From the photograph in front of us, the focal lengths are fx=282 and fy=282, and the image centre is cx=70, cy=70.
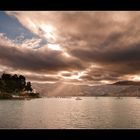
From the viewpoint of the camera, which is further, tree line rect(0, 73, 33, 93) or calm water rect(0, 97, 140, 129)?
tree line rect(0, 73, 33, 93)

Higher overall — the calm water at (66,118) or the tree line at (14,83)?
the tree line at (14,83)

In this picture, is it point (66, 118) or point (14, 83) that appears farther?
point (14, 83)

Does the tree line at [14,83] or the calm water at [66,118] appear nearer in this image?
the calm water at [66,118]

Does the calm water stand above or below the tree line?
below

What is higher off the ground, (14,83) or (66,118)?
(14,83)
